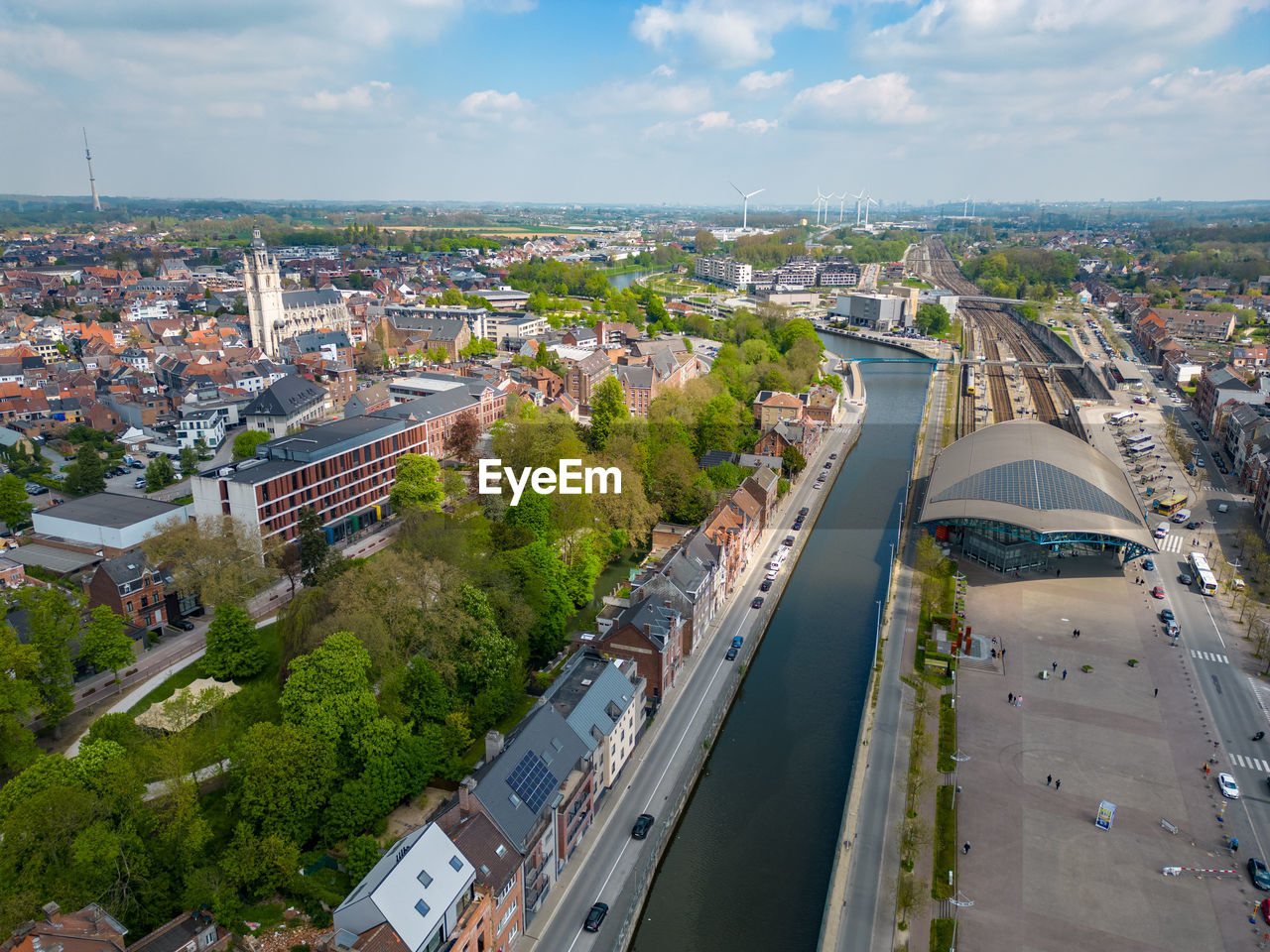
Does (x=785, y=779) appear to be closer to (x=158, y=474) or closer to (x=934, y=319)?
(x=158, y=474)

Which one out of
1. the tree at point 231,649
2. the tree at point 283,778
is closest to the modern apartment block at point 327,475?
the tree at point 231,649

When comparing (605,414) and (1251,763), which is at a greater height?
(605,414)

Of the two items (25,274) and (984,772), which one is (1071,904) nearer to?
(984,772)

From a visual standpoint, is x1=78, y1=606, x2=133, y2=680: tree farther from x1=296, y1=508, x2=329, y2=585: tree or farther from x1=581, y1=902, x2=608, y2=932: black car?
x1=581, y1=902, x2=608, y2=932: black car

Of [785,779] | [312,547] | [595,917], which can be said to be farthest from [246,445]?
[595,917]

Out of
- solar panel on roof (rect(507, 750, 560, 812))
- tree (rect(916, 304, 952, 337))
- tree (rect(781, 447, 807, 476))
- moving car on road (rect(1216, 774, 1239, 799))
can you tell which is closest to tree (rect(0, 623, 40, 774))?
solar panel on roof (rect(507, 750, 560, 812))

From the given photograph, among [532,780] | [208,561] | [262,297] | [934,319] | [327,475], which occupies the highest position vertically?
[262,297]
